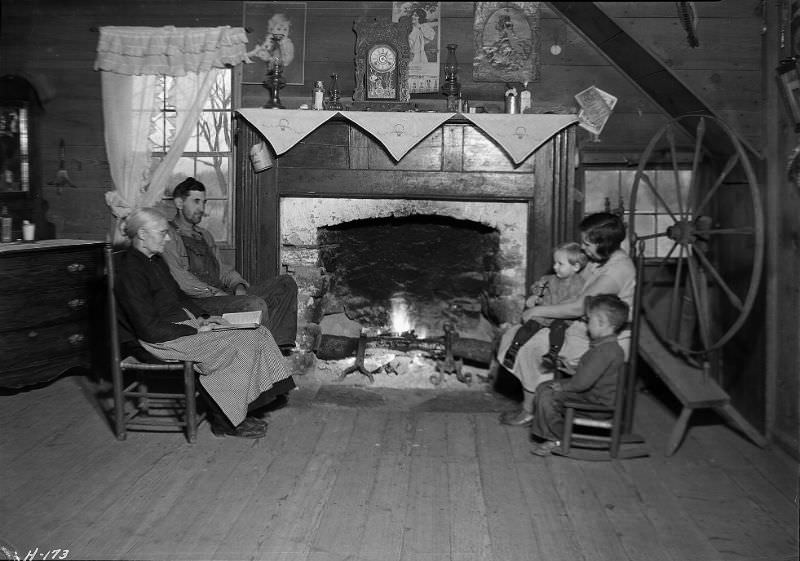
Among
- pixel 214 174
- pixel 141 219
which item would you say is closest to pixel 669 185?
pixel 214 174

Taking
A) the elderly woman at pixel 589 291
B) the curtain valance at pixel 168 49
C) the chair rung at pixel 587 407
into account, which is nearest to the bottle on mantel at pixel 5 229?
the curtain valance at pixel 168 49

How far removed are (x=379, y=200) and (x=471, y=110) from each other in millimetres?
894

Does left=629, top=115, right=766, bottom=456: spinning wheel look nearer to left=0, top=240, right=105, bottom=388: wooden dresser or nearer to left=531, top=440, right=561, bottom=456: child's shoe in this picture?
left=531, top=440, right=561, bottom=456: child's shoe

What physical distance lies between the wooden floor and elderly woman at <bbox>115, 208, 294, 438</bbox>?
0.21 meters

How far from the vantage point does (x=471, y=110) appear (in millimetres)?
5391

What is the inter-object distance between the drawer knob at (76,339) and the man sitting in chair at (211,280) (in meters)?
0.88

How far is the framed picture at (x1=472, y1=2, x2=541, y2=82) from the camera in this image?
5.51 m

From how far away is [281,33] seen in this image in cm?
554

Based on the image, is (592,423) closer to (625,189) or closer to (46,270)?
(625,189)

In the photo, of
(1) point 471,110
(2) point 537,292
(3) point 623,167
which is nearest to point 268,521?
(2) point 537,292

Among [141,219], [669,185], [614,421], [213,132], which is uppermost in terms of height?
[213,132]

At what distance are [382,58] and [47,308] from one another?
2.79m

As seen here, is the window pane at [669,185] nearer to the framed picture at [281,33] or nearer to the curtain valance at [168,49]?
the framed picture at [281,33]

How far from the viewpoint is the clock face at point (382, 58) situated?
5.50 meters
